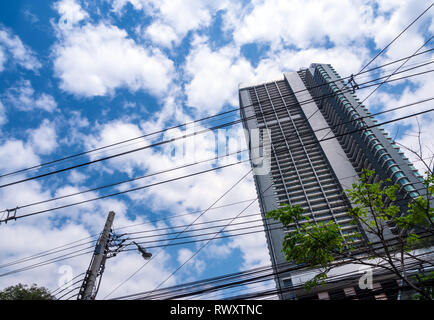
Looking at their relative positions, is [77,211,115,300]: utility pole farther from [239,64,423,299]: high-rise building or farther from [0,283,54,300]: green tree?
[239,64,423,299]: high-rise building

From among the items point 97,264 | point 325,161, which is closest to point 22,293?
point 97,264

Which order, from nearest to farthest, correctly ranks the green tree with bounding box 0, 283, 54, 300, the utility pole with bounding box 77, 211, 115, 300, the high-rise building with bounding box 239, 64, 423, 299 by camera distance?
the utility pole with bounding box 77, 211, 115, 300 → the green tree with bounding box 0, 283, 54, 300 → the high-rise building with bounding box 239, 64, 423, 299

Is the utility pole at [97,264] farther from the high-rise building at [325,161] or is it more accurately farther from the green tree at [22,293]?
the high-rise building at [325,161]

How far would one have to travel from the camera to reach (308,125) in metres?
67.4

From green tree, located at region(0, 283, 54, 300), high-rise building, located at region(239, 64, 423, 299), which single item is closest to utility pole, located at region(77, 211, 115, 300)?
green tree, located at region(0, 283, 54, 300)

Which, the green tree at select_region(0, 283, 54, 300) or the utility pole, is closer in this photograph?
the utility pole

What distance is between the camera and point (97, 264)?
28.1 ft

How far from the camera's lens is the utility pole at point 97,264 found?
25.9ft

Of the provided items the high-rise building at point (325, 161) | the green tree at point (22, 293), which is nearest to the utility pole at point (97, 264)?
the green tree at point (22, 293)

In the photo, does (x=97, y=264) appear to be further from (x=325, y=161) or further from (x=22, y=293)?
(x=325, y=161)

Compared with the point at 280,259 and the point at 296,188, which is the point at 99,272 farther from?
the point at 296,188

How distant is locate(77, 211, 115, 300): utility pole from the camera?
25.9 ft
